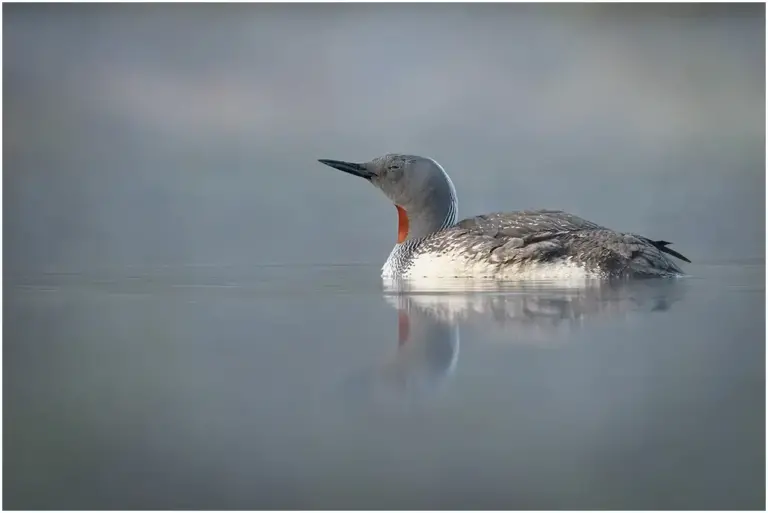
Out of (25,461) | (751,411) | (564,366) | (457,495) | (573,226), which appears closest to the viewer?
(457,495)

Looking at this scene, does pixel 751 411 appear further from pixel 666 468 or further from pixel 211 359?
pixel 211 359

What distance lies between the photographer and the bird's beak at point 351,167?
5037mm

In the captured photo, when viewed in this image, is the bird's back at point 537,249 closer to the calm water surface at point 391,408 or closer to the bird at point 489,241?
the bird at point 489,241

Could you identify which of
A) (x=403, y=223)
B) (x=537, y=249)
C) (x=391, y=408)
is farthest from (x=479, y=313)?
(x=403, y=223)

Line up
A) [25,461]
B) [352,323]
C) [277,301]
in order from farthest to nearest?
1. [277,301]
2. [352,323]
3. [25,461]

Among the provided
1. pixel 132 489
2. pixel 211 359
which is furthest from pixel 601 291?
pixel 132 489

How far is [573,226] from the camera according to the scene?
461 cm

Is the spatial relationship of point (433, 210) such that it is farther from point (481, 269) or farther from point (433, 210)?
point (481, 269)

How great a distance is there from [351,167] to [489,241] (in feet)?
3.15

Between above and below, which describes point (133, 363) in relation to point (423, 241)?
below

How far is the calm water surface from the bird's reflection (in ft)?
0.04

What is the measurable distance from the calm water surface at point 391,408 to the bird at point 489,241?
1.08 meters

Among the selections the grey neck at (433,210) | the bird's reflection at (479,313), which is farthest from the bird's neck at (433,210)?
the bird's reflection at (479,313)

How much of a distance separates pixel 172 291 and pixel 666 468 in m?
2.96
